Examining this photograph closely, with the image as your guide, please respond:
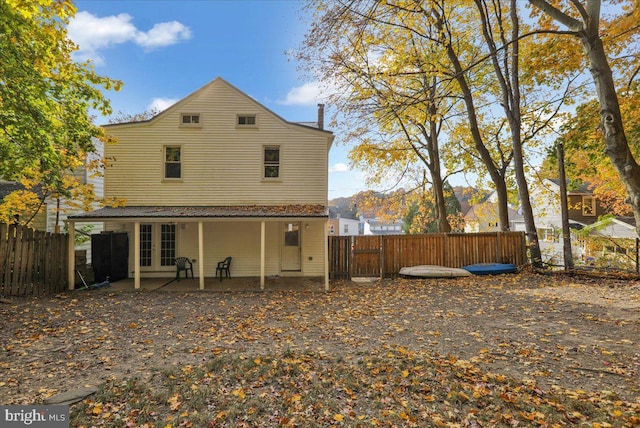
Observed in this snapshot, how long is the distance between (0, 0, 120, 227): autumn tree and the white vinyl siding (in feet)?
7.58

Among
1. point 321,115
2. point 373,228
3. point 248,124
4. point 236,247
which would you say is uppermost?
point 321,115

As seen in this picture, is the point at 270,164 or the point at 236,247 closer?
the point at 236,247

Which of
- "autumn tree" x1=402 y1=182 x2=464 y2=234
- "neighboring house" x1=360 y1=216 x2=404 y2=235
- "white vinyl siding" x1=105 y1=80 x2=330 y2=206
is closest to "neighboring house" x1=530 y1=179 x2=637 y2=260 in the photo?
"autumn tree" x1=402 y1=182 x2=464 y2=234

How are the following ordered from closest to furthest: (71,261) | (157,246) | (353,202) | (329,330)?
(329,330) < (71,261) < (157,246) < (353,202)

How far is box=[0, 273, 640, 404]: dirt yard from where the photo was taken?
4.14 metres

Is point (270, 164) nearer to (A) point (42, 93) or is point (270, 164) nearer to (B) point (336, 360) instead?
(A) point (42, 93)

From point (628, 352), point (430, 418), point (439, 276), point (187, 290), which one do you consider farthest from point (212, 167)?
point (628, 352)

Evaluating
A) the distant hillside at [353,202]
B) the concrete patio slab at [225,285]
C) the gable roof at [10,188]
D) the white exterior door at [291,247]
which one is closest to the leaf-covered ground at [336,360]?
the concrete patio slab at [225,285]

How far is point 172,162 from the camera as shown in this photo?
485 inches

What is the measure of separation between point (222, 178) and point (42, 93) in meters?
5.73

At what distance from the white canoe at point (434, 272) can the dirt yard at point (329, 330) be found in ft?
5.87

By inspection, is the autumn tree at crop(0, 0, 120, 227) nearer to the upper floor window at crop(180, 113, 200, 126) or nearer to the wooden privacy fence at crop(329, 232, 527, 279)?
the upper floor window at crop(180, 113, 200, 126)

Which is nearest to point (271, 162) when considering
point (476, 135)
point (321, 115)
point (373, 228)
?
point (321, 115)

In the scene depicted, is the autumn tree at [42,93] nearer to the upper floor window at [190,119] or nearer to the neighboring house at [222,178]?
the neighboring house at [222,178]
